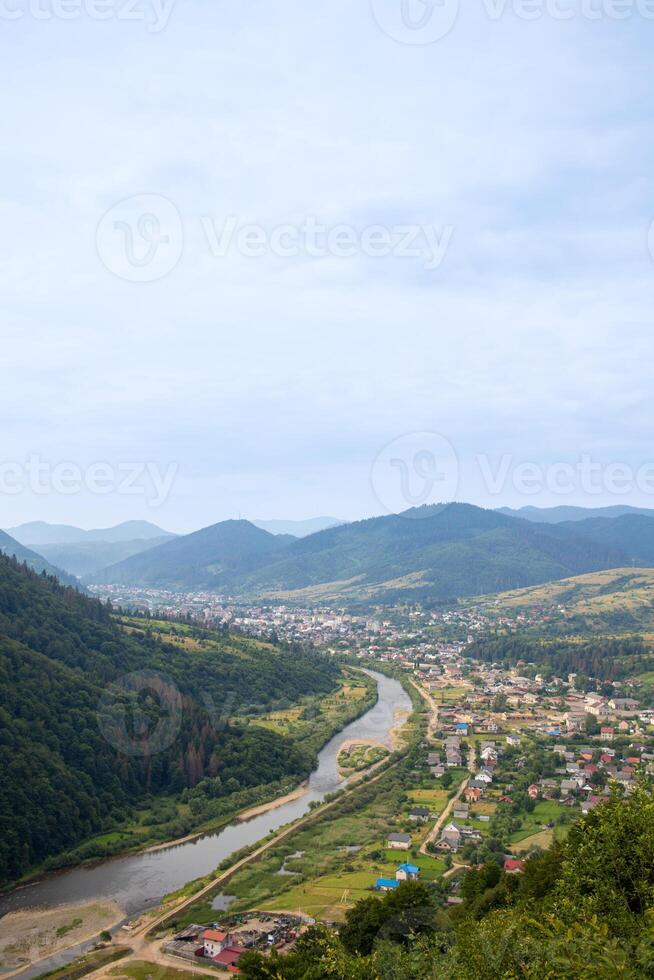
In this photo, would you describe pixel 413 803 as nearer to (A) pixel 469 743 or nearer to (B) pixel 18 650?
(A) pixel 469 743

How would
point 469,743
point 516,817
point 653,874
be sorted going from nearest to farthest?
point 653,874
point 516,817
point 469,743

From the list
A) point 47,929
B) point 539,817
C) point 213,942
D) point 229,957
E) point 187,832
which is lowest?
point 539,817

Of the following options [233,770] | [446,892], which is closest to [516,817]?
[446,892]

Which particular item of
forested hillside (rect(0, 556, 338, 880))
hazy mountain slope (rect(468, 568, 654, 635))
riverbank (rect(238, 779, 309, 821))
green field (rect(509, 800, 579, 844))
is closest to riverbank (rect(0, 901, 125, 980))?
forested hillside (rect(0, 556, 338, 880))

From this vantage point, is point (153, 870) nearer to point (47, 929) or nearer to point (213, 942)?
point (47, 929)

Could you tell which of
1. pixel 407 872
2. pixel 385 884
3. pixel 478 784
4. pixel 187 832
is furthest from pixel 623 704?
pixel 385 884

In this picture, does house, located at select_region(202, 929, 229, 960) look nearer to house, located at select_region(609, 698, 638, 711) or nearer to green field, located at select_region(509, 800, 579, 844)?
green field, located at select_region(509, 800, 579, 844)

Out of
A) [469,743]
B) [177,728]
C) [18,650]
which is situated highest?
[18,650]
